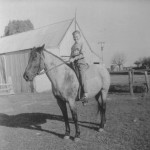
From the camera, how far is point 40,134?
20.2 feet

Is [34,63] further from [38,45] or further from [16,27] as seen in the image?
[16,27]

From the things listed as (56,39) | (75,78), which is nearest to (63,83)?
(75,78)

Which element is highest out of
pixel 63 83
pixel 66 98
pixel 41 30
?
pixel 41 30

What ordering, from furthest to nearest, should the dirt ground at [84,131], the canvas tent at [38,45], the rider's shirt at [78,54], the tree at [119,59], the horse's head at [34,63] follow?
1. the tree at [119,59]
2. the canvas tent at [38,45]
3. the rider's shirt at [78,54]
4. the horse's head at [34,63]
5. the dirt ground at [84,131]

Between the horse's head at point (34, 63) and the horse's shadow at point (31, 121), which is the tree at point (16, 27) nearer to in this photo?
the horse's shadow at point (31, 121)

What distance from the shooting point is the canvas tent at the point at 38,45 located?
58.4 ft

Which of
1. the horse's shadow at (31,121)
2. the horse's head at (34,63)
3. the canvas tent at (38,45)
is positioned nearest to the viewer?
the horse's head at (34,63)

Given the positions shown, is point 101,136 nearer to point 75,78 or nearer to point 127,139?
point 127,139

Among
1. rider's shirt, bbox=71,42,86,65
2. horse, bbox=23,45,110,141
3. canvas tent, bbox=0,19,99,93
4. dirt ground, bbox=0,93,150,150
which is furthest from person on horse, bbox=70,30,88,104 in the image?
canvas tent, bbox=0,19,99,93

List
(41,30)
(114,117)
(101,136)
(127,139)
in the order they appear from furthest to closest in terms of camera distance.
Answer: (41,30)
(114,117)
(101,136)
(127,139)

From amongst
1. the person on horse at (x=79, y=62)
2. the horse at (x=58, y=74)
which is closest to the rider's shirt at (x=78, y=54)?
the person on horse at (x=79, y=62)

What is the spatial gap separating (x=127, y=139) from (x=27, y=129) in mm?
3378

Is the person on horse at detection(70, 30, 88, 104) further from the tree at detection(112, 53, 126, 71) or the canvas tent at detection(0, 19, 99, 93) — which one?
the tree at detection(112, 53, 126, 71)

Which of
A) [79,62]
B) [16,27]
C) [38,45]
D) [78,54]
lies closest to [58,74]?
[79,62]
